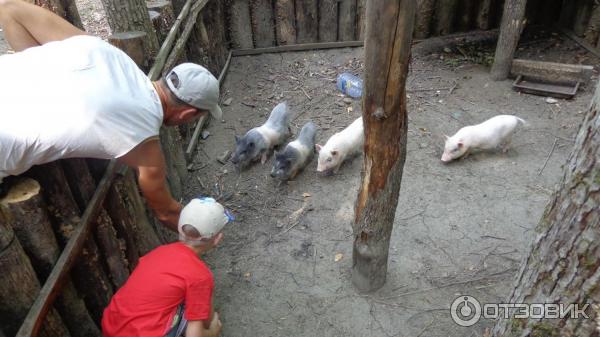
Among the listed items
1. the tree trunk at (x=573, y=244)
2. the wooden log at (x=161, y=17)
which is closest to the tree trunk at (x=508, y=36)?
the wooden log at (x=161, y=17)

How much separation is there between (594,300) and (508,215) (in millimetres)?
2925

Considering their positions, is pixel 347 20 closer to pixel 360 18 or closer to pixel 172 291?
pixel 360 18

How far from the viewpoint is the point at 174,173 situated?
14.1ft

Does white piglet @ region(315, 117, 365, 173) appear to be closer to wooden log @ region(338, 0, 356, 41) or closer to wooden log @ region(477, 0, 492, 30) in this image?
wooden log @ region(338, 0, 356, 41)

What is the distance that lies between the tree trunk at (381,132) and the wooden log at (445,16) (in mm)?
5399

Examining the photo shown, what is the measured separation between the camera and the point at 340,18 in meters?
7.50

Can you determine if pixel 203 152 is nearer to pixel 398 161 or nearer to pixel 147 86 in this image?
pixel 147 86

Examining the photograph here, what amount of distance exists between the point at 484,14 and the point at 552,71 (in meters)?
1.88

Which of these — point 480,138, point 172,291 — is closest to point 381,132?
point 172,291

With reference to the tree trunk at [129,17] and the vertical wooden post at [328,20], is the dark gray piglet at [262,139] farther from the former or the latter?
the vertical wooden post at [328,20]

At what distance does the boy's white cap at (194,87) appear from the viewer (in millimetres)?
2730

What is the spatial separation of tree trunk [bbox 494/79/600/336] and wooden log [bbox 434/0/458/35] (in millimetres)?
6389

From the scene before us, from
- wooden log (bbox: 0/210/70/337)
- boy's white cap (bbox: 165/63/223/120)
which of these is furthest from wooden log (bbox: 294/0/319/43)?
wooden log (bbox: 0/210/70/337)

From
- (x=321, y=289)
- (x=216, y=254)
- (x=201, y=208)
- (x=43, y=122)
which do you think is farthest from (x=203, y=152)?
(x=43, y=122)
